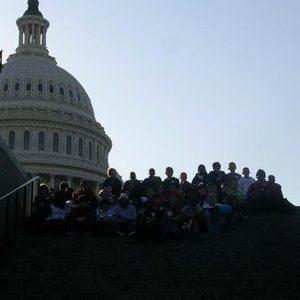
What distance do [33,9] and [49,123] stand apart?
22.5 metres

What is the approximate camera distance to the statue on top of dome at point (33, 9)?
99.8m

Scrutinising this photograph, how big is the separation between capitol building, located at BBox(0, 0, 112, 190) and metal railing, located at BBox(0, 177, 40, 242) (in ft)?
201

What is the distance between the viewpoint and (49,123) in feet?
278

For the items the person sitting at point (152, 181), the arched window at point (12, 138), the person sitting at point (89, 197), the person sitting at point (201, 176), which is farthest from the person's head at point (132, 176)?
the arched window at point (12, 138)

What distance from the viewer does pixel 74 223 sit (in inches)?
557

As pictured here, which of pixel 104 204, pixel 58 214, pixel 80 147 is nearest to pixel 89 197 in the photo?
pixel 58 214

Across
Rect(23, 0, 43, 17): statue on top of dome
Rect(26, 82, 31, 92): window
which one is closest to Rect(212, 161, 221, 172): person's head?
Rect(26, 82, 31, 92): window

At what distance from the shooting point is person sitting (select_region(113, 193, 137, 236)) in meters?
14.4

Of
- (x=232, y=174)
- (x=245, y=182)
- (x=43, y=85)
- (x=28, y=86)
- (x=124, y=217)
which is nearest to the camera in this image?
(x=124, y=217)

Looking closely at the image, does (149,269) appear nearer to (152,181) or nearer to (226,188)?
(226,188)

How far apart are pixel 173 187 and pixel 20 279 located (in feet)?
16.1

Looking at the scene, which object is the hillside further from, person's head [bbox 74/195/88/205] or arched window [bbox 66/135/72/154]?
arched window [bbox 66/135/72/154]

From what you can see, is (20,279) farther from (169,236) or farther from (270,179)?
(270,179)

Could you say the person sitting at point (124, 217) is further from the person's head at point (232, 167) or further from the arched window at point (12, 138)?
the arched window at point (12, 138)
